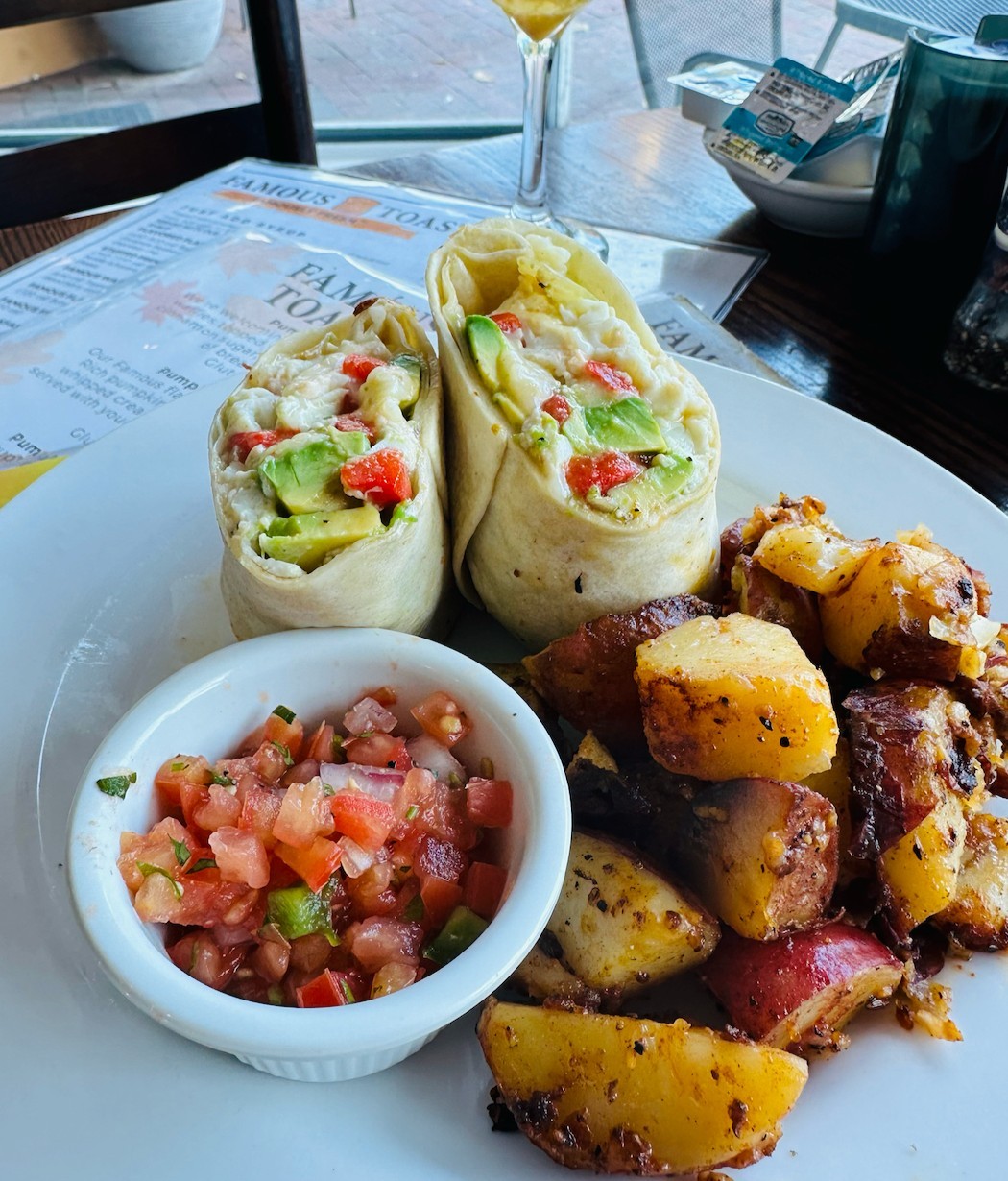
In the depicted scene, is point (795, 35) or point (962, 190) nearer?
point (962, 190)

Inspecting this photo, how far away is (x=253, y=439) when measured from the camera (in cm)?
139

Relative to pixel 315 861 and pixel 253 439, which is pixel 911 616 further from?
pixel 253 439

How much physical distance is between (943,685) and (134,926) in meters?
1.08

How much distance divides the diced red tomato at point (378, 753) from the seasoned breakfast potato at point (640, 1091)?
1.17ft

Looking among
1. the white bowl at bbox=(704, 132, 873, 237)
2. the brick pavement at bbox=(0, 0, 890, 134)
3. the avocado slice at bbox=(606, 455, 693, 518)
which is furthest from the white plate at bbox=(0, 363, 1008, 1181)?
the brick pavement at bbox=(0, 0, 890, 134)

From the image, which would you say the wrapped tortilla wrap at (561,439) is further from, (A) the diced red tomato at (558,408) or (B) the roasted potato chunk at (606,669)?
(B) the roasted potato chunk at (606,669)

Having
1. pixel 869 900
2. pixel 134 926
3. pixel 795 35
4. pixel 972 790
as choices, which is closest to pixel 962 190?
pixel 972 790

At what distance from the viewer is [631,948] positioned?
1.19 m

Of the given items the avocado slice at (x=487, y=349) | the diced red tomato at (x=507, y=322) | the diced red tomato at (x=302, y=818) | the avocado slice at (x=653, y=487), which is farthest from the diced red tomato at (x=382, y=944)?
the diced red tomato at (x=507, y=322)

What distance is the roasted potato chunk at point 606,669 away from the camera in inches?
54.7

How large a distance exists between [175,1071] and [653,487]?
984 mm

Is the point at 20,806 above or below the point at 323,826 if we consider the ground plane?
below

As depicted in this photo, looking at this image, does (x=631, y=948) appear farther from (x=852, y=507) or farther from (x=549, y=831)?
(x=852, y=507)

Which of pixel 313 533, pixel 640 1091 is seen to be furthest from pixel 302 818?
pixel 640 1091
